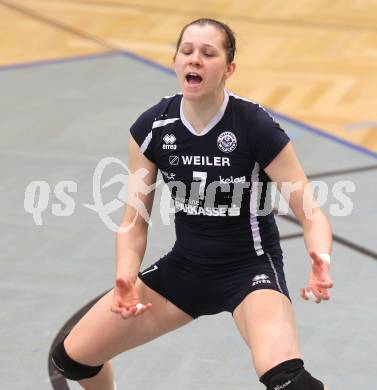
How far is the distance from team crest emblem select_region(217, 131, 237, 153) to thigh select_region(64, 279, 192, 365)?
726 millimetres

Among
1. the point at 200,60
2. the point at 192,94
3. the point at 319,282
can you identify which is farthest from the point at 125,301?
the point at 200,60

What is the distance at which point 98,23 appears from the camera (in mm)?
13234

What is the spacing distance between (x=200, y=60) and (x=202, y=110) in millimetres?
264

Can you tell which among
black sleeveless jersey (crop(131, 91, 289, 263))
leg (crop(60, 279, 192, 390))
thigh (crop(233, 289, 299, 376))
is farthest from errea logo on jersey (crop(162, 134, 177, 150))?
thigh (crop(233, 289, 299, 376))

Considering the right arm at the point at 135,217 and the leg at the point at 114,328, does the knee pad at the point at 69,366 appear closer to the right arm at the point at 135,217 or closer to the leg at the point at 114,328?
the leg at the point at 114,328

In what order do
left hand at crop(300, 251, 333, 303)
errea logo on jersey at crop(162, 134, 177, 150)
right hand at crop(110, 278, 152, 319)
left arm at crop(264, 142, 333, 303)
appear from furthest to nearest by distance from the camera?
errea logo on jersey at crop(162, 134, 177, 150) < left arm at crop(264, 142, 333, 303) < right hand at crop(110, 278, 152, 319) < left hand at crop(300, 251, 333, 303)

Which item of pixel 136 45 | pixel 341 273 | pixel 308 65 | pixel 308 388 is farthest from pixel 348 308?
pixel 136 45

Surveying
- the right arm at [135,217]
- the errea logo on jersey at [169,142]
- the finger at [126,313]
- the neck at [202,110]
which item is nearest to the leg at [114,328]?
the right arm at [135,217]

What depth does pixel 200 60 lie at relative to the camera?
448 centimetres

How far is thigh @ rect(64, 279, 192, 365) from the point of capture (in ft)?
15.3

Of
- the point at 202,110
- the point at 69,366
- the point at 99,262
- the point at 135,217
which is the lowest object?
the point at 69,366

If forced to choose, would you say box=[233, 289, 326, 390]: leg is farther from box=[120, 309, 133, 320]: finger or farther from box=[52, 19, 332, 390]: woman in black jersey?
box=[120, 309, 133, 320]: finger

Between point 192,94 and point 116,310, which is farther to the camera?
point 192,94

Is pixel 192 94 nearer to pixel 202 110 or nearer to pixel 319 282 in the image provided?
pixel 202 110
